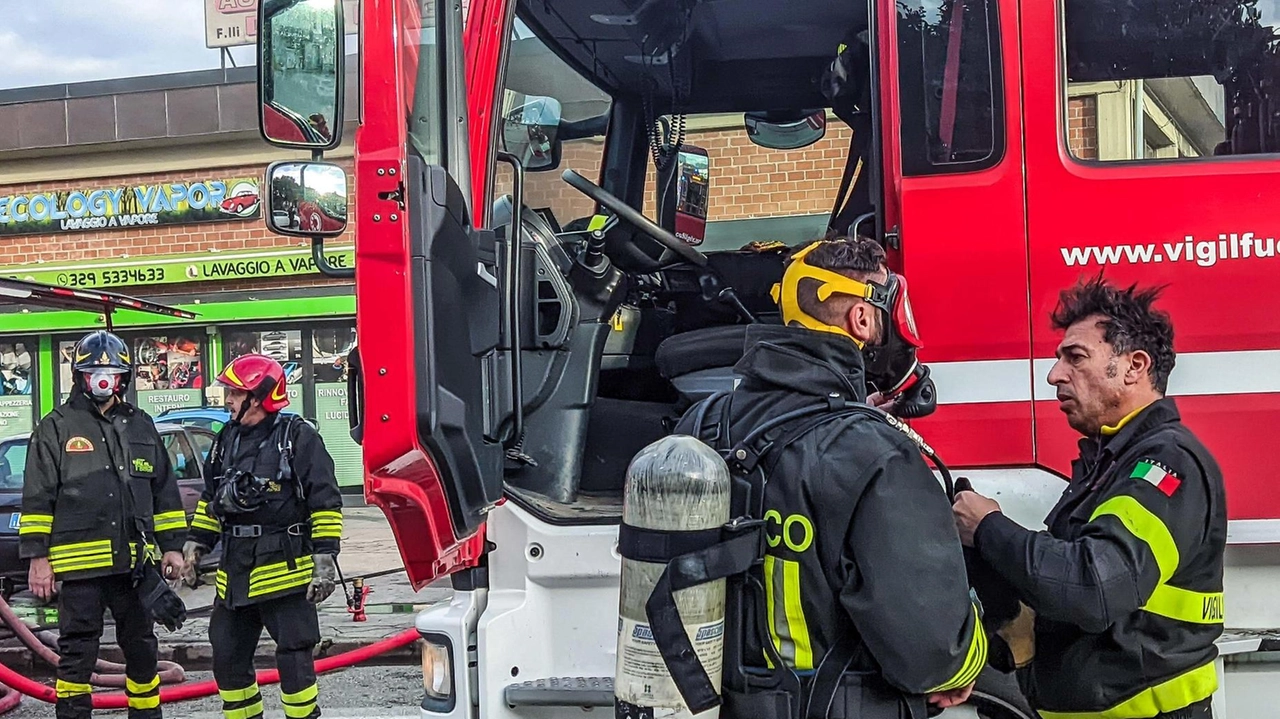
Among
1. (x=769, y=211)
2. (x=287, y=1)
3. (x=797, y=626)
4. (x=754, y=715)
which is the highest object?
(x=287, y=1)

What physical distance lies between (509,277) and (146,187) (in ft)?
46.1

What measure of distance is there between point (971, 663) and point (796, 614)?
12.8 inches

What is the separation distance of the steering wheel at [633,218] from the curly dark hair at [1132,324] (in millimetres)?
1721

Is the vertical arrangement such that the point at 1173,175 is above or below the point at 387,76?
below

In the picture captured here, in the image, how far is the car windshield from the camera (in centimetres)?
846

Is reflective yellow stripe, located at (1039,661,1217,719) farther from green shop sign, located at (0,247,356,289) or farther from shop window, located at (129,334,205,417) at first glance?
shop window, located at (129,334,205,417)

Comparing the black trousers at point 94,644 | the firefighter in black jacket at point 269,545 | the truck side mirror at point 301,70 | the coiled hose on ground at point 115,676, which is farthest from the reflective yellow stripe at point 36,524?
the truck side mirror at point 301,70

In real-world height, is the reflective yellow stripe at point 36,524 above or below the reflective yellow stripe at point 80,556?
above

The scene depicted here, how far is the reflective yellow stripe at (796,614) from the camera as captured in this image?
1979 millimetres

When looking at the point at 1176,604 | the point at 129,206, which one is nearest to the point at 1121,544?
the point at 1176,604

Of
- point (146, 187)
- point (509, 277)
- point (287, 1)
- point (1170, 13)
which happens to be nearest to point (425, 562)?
point (509, 277)

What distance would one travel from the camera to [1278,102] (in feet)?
9.30

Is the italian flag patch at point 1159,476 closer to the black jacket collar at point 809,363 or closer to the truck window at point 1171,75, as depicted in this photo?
the black jacket collar at point 809,363

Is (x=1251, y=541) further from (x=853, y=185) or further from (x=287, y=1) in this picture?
(x=287, y=1)
